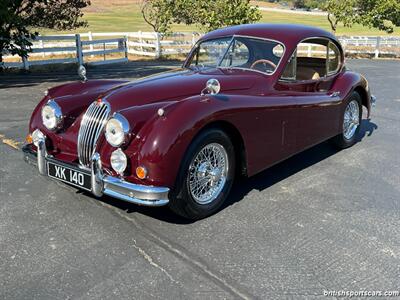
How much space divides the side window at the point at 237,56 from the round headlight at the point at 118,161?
2051 mm

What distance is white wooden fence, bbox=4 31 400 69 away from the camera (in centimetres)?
1602

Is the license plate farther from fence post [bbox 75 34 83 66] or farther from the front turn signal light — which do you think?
fence post [bbox 75 34 83 66]

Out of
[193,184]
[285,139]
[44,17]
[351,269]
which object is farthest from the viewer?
[44,17]

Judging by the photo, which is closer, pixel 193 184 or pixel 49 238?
pixel 49 238

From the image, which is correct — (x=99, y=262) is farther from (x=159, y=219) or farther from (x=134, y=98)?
(x=134, y=98)

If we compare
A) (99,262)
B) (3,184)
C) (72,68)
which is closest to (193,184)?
(99,262)

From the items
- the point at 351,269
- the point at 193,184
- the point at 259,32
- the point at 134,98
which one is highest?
the point at 259,32

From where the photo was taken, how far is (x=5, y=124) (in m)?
7.14

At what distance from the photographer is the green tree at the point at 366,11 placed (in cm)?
2294

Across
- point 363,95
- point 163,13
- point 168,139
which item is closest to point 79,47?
point 163,13

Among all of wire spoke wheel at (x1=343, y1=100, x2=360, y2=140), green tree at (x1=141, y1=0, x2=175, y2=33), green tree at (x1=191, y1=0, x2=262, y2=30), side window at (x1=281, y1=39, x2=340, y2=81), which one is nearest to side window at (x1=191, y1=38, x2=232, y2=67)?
side window at (x1=281, y1=39, x2=340, y2=81)

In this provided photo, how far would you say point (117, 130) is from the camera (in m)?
3.54

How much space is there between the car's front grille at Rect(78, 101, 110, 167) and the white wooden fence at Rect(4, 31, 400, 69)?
1163 centimetres

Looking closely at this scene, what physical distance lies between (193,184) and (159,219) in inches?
17.6
